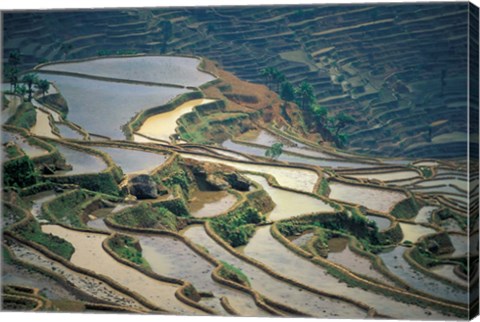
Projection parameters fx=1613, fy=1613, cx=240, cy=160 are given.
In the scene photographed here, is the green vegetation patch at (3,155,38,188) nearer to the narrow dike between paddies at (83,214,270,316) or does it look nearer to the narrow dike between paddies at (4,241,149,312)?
the narrow dike between paddies at (4,241,149,312)

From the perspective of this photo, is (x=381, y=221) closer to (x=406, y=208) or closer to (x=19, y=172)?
(x=406, y=208)

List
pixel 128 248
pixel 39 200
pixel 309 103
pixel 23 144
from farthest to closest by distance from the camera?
pixel 309 103
pixel 23 144
pixel 39 200
pixel 128 248

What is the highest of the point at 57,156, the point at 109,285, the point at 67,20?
the point at 67,20

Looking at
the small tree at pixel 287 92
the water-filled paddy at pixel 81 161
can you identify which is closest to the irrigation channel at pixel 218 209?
the water-filled paddy at pixel 81 161

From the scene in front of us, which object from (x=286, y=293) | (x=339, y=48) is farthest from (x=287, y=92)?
(x=286, y=293)

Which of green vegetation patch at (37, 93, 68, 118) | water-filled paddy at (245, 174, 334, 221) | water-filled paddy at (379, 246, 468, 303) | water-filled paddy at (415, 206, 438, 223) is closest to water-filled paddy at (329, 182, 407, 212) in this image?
water-filled paddy at (245, 174, 334, 221)

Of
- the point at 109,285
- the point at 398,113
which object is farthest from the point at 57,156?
the point at 398,113

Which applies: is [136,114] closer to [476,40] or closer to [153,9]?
[153,9]
